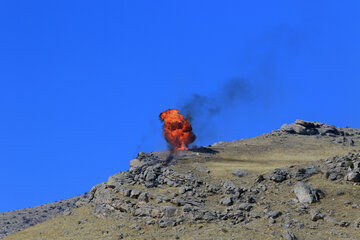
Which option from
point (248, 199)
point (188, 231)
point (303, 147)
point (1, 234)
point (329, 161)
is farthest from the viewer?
point (1, 234)

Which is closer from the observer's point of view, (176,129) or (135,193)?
(135,193)

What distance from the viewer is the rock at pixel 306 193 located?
73000mm

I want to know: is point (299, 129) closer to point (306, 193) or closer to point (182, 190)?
point (306, 193)

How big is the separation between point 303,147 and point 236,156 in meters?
19.1

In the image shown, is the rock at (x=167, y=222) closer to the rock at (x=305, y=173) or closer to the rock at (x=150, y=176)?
the rock at (x=150, y=176)

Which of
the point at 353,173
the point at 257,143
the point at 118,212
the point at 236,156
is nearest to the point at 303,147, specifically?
the point at 257,143

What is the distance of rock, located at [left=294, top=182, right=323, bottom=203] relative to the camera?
73000 mm

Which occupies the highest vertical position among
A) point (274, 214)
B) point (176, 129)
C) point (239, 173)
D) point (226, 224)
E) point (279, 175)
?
point (176, 129)

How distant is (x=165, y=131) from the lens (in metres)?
107

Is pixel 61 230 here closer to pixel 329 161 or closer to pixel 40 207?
pixel 329 161

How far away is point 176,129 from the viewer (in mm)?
107625

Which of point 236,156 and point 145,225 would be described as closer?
point 145,225

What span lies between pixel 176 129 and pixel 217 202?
33304 millimetres

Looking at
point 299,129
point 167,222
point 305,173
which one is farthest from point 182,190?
point 299,129
